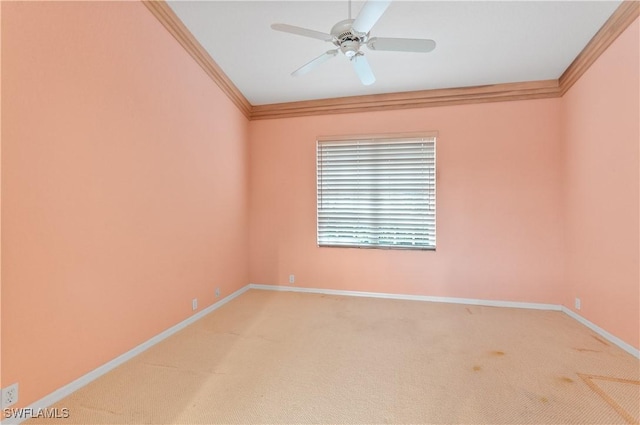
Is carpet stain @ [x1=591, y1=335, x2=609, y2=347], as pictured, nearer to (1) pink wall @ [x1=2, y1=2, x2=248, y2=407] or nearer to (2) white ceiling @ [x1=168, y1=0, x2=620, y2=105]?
(2) white ceiling @ [x1=168, y1=0, x2=620, y2=105]

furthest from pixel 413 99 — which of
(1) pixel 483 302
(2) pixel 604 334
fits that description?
(2) pixel 604 334

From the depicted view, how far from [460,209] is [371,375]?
8.41ft

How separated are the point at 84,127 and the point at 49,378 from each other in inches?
63.7

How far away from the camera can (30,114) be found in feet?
5.21

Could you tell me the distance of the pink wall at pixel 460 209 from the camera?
347 centimetres

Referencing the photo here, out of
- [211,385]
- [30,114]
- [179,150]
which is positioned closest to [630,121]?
[211,385]

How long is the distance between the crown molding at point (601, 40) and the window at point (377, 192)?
1569mm

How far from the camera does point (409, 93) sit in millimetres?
3791

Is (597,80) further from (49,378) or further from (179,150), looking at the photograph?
(49,378)

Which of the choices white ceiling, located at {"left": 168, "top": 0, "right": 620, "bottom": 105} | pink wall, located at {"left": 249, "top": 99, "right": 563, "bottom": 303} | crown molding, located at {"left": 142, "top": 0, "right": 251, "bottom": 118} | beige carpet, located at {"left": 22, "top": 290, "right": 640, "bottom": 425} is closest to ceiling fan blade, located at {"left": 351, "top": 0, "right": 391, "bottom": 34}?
white ceiling, located at {"left": 168, "top": 0, "right": 620, "bottom": 105}

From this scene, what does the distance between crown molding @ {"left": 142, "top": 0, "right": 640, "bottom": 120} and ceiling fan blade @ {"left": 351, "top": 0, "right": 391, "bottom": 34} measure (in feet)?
6.11

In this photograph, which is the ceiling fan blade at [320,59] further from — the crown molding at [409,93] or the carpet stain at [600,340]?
the carpet stain at [600,340]

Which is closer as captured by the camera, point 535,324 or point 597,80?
point 597,80

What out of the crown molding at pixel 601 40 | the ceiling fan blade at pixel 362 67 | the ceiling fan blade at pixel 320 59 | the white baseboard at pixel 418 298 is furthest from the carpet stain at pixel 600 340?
the ceiling fan blade at pixel 320 59
